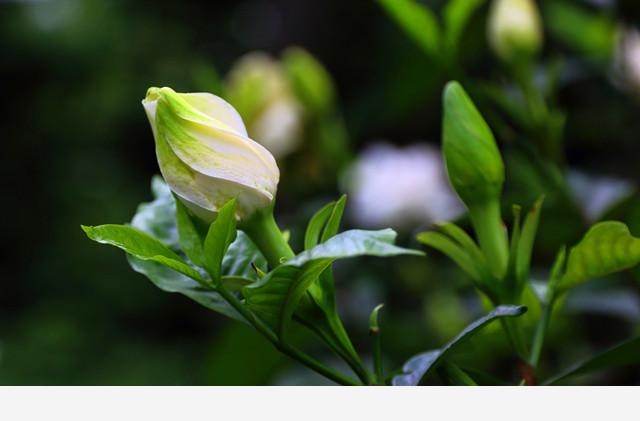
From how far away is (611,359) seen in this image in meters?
0.47

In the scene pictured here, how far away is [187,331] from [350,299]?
238 cm

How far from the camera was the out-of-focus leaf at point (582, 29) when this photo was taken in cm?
103

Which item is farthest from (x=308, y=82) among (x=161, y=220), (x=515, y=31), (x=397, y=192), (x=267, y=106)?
(x=161, y=220)

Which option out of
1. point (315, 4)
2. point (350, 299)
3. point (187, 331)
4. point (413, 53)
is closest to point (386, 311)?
point (350, 299)

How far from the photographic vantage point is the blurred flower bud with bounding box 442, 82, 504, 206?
1.56ft

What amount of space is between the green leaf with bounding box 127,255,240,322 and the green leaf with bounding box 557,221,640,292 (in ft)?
0.58

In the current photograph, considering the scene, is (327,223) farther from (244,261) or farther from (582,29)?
(582,29)

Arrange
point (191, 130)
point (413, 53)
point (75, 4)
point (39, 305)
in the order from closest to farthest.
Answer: point (191, 130) → point (413, 53) → point (39, 305) → point (75, 4)

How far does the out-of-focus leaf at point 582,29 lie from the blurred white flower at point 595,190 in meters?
0.19

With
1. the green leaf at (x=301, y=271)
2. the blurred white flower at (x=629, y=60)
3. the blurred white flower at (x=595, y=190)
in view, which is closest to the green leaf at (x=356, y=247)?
the green leaf at (x=301, y=271)

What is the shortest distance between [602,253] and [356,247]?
6.5 inches

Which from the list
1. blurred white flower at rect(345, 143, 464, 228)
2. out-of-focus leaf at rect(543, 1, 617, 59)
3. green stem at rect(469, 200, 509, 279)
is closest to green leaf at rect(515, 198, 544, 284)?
green stem at rect(469, 200, 509, 279)

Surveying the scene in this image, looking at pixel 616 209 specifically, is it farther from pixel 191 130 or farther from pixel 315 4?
pixel 315 4

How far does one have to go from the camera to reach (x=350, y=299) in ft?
3.69
